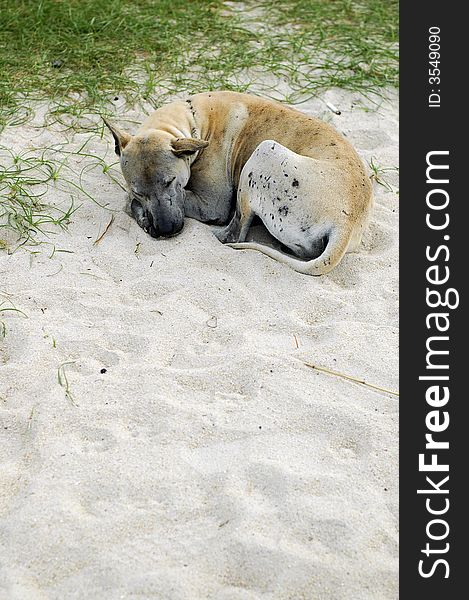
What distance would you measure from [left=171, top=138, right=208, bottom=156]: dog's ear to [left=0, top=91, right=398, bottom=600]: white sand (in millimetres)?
516

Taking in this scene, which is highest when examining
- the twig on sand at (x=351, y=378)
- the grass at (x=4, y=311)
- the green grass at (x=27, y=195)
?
the green grass at (x=27, y=195)

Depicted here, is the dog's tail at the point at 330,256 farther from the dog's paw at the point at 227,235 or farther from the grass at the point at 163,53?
the grass at the point at 163,53

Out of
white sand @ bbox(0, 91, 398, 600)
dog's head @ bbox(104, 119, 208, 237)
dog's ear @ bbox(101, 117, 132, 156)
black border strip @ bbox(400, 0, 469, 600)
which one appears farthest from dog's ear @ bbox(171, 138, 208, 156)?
black border strip @ bbox(400, 0, 469, 600)

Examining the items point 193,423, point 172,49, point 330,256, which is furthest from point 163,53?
point 193,423

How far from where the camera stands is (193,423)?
352 centimetres

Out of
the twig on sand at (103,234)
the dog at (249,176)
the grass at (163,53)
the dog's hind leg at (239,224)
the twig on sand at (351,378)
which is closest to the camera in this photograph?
the twig on sand at (351,378)

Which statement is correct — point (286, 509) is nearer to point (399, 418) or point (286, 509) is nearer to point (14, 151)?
point (399, 418)

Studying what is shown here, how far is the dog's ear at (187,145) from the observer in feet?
15.9

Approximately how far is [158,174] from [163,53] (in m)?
2.50

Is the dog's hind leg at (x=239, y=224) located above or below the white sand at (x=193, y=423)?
above

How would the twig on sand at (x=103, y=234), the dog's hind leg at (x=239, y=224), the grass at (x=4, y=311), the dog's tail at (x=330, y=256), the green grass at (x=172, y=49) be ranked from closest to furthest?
1. the grass at (x=4, y=311)
2. the dog's tail at (x=330, y=256)
3. the twig on sand at (x=103, y=234)
4. the dog's hind leg at (x=239, y=224)
5. the green grass at (x=172, y=49)

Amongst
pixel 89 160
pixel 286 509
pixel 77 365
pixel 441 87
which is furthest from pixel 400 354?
pixel 89 160

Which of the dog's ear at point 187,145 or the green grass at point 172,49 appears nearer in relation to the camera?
the dog's ear at point 187,145

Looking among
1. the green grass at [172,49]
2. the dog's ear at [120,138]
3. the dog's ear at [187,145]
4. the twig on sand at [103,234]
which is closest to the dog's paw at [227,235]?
the dog's ear at [187,145]
